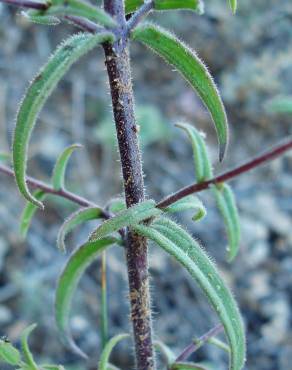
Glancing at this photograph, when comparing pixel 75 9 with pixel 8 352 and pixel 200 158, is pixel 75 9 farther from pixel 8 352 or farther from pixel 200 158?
pixel 8 352

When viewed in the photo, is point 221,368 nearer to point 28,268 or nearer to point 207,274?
point 28,268

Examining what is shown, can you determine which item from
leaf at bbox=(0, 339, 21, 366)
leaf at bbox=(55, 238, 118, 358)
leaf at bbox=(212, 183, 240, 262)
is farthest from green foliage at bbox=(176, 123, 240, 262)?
leaf at bbox=(0, 339, 21, 366)

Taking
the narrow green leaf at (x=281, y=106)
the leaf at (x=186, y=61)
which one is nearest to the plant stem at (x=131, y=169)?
the leaf at (x=186, y=61)

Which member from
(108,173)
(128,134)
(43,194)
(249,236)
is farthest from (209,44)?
(128,134)

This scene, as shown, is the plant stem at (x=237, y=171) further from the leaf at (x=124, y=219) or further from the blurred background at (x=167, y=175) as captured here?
the blurred background at (x=167, y=175)

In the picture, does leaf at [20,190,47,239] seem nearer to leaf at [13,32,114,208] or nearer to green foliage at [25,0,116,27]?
leaf at [13,32,114,208]

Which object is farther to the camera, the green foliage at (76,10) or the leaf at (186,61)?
the leaf at (186,61)

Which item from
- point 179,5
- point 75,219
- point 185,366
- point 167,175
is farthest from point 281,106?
point 167,175
